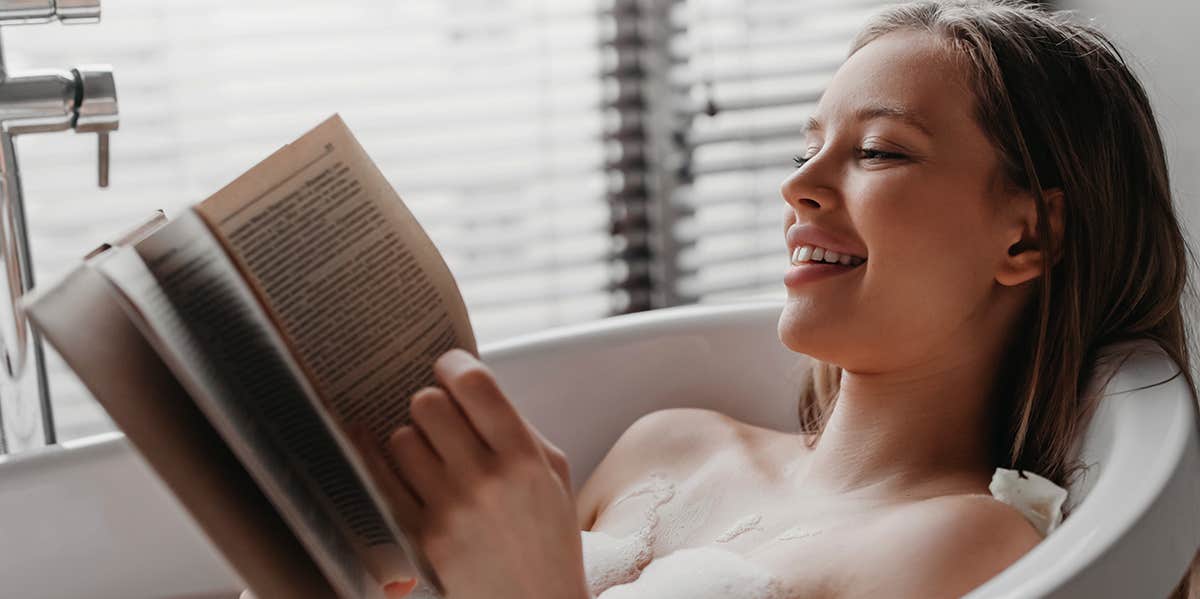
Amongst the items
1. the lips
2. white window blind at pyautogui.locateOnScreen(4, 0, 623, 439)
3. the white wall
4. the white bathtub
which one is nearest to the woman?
the lips

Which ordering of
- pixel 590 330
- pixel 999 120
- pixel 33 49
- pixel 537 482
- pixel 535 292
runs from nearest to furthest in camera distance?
pixel 537 482, pixel 999 120, pixel 590 330, pixel 33 49, pixel 535 292

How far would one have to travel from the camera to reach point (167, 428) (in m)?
0.76

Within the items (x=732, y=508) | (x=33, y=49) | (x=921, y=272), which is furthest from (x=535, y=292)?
(x=921, y=272)

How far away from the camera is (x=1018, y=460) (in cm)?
129

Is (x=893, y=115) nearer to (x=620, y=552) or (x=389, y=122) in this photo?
(x=620, y=552)

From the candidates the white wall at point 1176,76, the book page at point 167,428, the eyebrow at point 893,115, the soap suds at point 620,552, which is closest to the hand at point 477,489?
the book page at point 167,428

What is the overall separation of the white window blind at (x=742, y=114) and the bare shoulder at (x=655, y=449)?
116 cm

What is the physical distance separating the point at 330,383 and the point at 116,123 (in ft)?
2.60

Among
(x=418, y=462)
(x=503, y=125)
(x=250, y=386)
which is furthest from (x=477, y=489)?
(x=503, y=125)

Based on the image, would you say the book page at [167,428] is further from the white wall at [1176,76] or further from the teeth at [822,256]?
the white wall at [1176,76]

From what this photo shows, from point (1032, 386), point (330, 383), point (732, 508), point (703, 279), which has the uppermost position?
point (330, 383)

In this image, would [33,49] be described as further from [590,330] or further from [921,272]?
[921,272]

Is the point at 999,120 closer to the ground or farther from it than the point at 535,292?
farther from it

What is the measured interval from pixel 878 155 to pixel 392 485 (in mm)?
703
